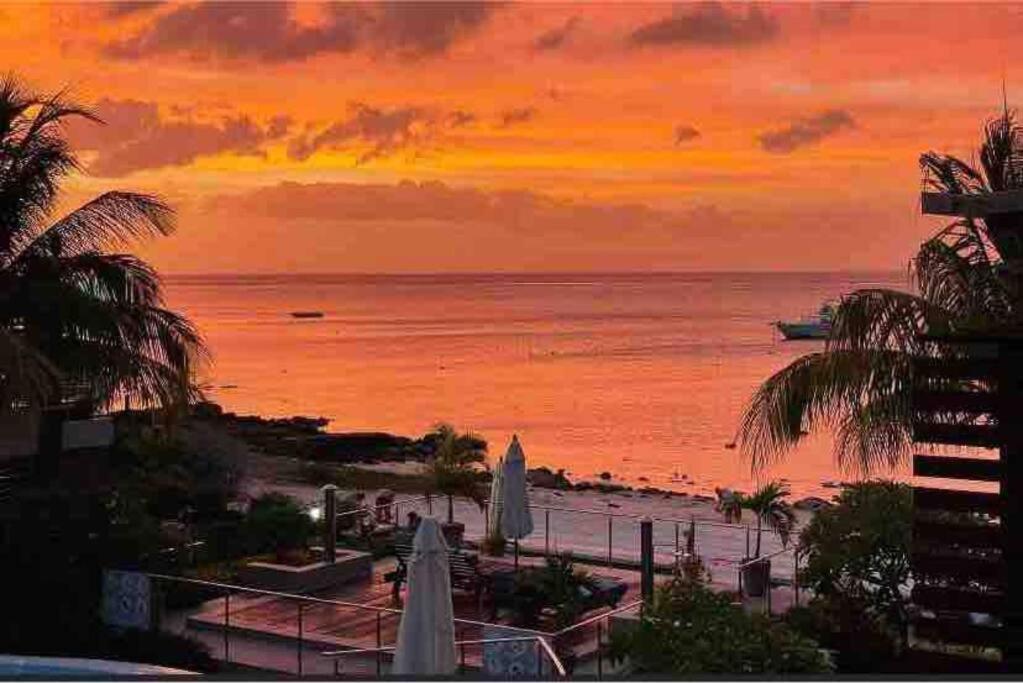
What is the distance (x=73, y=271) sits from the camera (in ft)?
38.6

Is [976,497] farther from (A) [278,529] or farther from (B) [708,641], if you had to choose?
(A) [278,529]

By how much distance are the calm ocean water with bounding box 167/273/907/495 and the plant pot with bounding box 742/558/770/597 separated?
23467 mm

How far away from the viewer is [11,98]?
38.2 ft

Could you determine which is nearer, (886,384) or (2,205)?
(886,384)

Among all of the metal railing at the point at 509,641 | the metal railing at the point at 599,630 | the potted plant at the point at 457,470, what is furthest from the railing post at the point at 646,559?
the potted plant at the point at 457,470

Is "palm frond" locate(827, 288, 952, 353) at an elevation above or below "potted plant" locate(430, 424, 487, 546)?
above

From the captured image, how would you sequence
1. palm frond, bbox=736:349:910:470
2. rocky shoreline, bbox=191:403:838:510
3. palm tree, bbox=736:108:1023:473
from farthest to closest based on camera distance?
rocky shoreline, bbox=191:403:838:510 < palm frond, bbox=736:349:910:470 < palm tree, bbox=736:108:1023:473

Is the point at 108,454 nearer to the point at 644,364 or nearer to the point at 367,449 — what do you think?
the point at 367,449

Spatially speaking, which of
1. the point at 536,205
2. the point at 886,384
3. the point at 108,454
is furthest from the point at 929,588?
the point at 536,205

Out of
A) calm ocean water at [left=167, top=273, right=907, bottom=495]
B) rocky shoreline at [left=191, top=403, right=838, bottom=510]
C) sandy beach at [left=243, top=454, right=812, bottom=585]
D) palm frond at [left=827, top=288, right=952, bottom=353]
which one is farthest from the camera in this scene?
calm ocean water at [left=167, top=273, right=907, bottom=495]

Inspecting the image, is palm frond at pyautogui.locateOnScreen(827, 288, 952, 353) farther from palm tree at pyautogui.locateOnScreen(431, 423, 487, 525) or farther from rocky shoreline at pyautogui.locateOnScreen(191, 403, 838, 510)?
rocky shoreline at pyautogui.locateOnScreen(191, 403, 838, 510)

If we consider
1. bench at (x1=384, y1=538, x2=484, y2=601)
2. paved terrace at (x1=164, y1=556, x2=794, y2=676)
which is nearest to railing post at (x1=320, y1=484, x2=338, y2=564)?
paved terrace at (x1=164, y1=556, x2=794, y2=676)

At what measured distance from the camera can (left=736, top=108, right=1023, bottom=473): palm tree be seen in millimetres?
8742

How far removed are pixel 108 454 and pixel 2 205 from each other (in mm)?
3424
